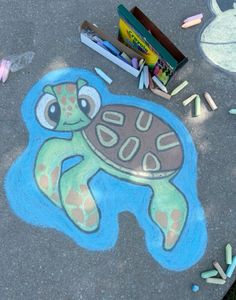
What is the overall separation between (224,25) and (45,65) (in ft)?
5.42

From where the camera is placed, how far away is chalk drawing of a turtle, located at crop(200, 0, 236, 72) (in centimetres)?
350

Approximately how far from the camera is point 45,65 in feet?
11.3

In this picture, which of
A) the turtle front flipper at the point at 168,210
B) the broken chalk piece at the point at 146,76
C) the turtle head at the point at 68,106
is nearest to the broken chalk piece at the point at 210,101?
the broken chalk piece at the point at 146,76

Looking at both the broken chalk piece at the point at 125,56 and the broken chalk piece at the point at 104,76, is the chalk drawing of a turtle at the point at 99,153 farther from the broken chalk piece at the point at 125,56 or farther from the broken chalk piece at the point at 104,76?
the broken chalk piece at the point at 125,56

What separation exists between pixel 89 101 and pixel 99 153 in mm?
469

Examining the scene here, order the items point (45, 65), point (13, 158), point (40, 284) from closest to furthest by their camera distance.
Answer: point (40, 284), point (13, 158), point (45, 65)

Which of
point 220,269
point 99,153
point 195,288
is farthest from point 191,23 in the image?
point 195,288

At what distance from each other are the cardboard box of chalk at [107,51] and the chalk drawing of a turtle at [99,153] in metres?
0.31

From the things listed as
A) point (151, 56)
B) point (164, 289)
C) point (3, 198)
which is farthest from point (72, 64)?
point (164, 289)

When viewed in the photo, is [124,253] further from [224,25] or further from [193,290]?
[224,25]

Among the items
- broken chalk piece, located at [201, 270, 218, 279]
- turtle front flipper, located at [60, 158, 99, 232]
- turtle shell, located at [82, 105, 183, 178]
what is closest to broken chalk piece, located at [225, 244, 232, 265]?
broken chalk piece, located at [201, 270, 218, 279]

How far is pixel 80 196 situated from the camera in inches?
120

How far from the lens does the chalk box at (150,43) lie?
3.09m

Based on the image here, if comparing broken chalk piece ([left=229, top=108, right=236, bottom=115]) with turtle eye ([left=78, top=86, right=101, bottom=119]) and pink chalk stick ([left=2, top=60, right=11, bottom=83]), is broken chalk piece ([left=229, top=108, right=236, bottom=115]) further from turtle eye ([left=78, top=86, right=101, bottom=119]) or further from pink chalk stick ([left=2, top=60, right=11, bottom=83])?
pink chalk stick ([left=2, top=60, right=11, bottom=83])
